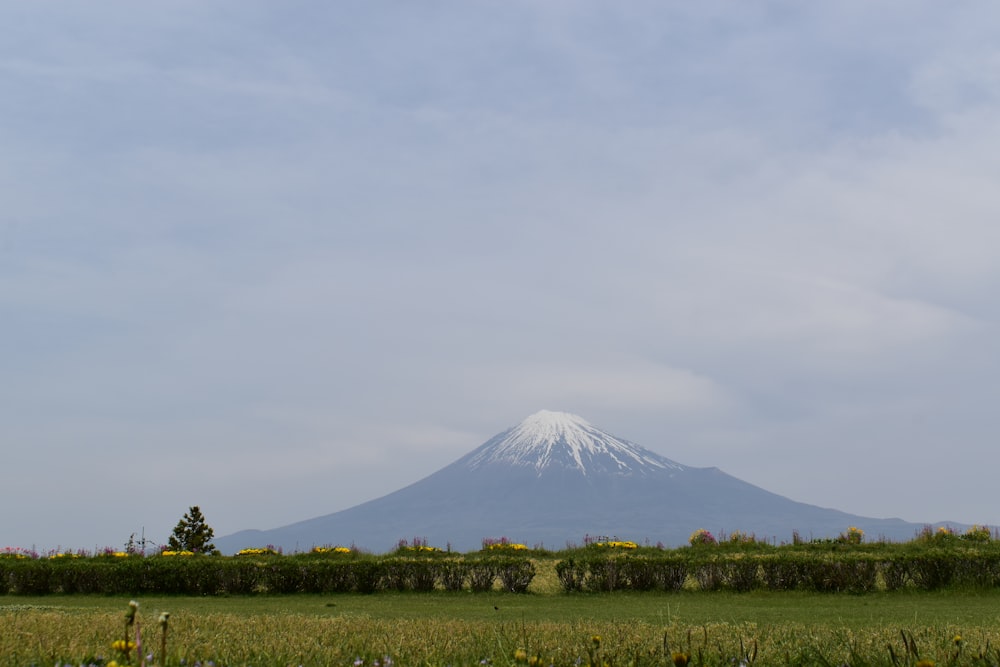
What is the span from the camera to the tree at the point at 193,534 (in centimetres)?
2850

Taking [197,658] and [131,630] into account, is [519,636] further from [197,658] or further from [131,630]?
[131,630]

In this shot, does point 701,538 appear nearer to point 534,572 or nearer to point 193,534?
point 534,572

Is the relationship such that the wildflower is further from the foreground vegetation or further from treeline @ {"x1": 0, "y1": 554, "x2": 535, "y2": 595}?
treeline @ {"x1": 0, "y1": 554, "x2": 535, "y2": 595}

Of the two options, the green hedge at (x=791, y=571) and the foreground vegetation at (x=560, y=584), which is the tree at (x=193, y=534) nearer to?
the foreground vegetation at (x=560, y=584)

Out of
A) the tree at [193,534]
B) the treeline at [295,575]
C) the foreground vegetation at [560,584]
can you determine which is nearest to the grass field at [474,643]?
the foreground vegetation at [560,584]

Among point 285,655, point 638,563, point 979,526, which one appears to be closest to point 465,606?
point 638,563

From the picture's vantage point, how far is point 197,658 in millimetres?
5871

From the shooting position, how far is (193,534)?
28891 millimetres

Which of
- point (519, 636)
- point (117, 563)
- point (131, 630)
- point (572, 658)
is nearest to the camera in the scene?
point (572, 658)

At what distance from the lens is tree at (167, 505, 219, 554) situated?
28500 millimetres

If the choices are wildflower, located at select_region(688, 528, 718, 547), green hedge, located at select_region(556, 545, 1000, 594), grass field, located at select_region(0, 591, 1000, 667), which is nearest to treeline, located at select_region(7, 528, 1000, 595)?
green hedge, located at select_region(556, 545, 1000, 594)

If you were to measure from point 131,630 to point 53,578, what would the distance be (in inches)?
519

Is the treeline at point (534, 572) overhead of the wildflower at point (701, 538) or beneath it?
beneath

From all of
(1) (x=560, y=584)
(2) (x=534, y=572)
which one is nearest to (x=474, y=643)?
(2) (x=534, y=572)
